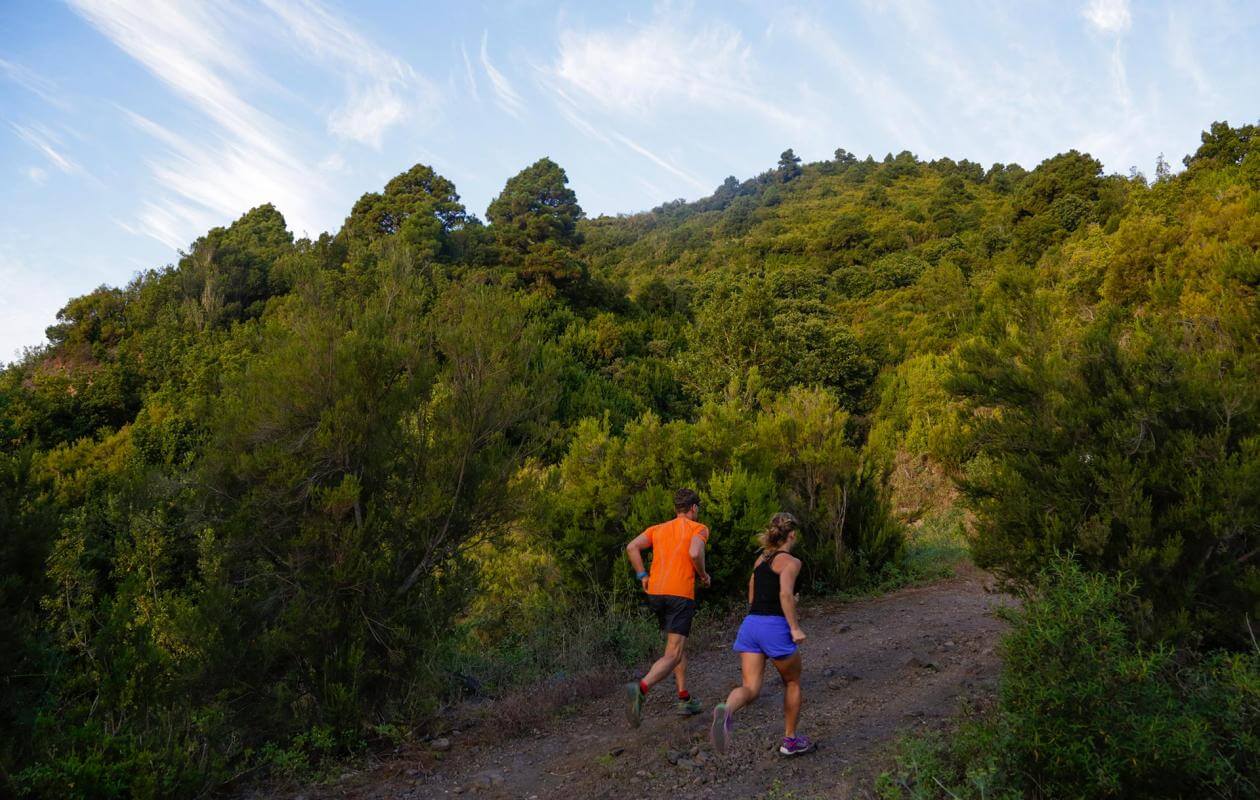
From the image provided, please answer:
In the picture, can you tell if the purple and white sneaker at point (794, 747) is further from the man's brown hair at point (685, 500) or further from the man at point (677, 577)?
the man's brown hair at point (685, 500)

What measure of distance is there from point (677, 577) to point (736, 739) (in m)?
1.13

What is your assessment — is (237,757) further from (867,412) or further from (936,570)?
(867,412)

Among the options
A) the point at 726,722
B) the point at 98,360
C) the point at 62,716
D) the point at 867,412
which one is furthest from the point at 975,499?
the point at 98,360

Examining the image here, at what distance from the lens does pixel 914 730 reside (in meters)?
4.66

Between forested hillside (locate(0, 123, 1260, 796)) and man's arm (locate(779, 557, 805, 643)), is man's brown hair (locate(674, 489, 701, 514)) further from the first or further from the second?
forested hillside (locate(0, 123, 1260, 796))

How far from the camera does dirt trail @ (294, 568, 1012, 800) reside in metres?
4.39

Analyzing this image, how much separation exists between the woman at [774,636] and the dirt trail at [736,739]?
24 cm

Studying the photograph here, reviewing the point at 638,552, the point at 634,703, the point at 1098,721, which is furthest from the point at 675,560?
the point at 1098,721

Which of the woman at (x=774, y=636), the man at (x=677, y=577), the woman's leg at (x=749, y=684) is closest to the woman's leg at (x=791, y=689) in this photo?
the woman at (x=774, y=636)

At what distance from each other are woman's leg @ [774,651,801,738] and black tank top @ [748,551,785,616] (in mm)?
282

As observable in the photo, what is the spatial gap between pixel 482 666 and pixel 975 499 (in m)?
4.73

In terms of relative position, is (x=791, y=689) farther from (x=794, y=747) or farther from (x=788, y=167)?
(x=788, y=167)

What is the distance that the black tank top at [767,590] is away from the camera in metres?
4.57

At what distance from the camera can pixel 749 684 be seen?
4.54m
